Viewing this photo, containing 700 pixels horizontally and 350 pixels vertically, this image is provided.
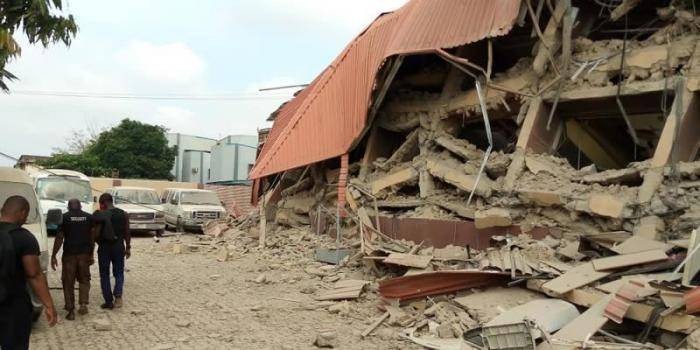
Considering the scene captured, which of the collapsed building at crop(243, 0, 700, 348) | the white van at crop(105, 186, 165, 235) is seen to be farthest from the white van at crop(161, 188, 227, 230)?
the collapsed building at crop(243, 0, 700, 348)

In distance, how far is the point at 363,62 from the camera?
44.4 ft

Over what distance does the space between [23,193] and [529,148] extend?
313 inches

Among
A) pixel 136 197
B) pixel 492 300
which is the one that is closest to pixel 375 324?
pixel 492 300

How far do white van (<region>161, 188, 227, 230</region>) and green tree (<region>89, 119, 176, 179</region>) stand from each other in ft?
70.1

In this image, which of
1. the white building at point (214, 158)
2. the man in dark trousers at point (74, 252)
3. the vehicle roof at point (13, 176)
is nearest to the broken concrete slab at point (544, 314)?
the man in dark trousers at point (74, 252)

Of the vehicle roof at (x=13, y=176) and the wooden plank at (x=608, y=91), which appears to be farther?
the wooden plank at (x=608, y=91)

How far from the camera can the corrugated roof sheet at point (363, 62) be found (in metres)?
10.5

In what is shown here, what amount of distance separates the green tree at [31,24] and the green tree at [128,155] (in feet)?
128

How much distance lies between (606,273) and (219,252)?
10750 mm

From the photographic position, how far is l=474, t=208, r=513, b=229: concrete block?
8828 millimetres

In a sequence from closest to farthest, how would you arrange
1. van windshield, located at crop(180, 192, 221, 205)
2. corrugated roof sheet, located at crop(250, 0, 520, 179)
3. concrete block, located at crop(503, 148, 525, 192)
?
concrete block, located at crop(503, 148, 525, 192)
corrugated roof sheet, located at crop(250, 0, 520, 179)
van windshield, located at crop(180, 192, 221, 205)

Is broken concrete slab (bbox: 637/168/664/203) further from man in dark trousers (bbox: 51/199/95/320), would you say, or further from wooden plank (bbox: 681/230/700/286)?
man in dark trousers (bbox: 51/199/95/320)

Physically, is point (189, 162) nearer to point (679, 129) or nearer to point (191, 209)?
point (191, 209)

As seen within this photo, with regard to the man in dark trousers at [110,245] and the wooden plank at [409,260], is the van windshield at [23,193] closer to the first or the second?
the man in dark trousers at [110,245]
